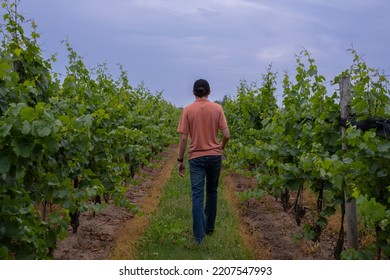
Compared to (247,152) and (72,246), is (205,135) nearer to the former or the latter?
(247,152)

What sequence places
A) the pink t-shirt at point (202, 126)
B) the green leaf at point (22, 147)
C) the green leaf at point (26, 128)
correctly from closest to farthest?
the green leaf at point (26, 128) → the green leaf at point (22, 147) → the pink t-shirt at point (202, 126)

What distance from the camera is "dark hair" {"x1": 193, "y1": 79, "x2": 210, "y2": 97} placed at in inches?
256

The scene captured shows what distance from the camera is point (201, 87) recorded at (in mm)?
6508

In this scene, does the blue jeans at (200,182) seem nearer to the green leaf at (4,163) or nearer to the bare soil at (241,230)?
the bare soil at (241,230)

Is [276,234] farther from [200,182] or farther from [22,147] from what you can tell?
[22,147]

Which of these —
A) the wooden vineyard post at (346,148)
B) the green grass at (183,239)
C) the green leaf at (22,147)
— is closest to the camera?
the green leaf at (22,147)

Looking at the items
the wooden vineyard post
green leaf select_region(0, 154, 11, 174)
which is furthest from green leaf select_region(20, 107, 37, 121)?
the wooden vineyard post

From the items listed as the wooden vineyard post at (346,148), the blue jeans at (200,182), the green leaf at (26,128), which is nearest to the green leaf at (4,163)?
the green leaf at (26,128)

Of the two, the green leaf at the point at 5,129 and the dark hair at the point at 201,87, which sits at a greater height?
the dark hair at the point at 201,87

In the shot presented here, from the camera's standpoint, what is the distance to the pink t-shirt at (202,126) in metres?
6.43

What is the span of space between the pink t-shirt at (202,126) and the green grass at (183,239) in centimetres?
110

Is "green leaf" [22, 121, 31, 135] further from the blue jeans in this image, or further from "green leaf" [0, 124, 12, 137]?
the blue jeans

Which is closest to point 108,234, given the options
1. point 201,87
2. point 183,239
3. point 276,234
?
point 183,239

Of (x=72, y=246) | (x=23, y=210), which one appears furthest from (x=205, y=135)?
(x=23, y=210)
